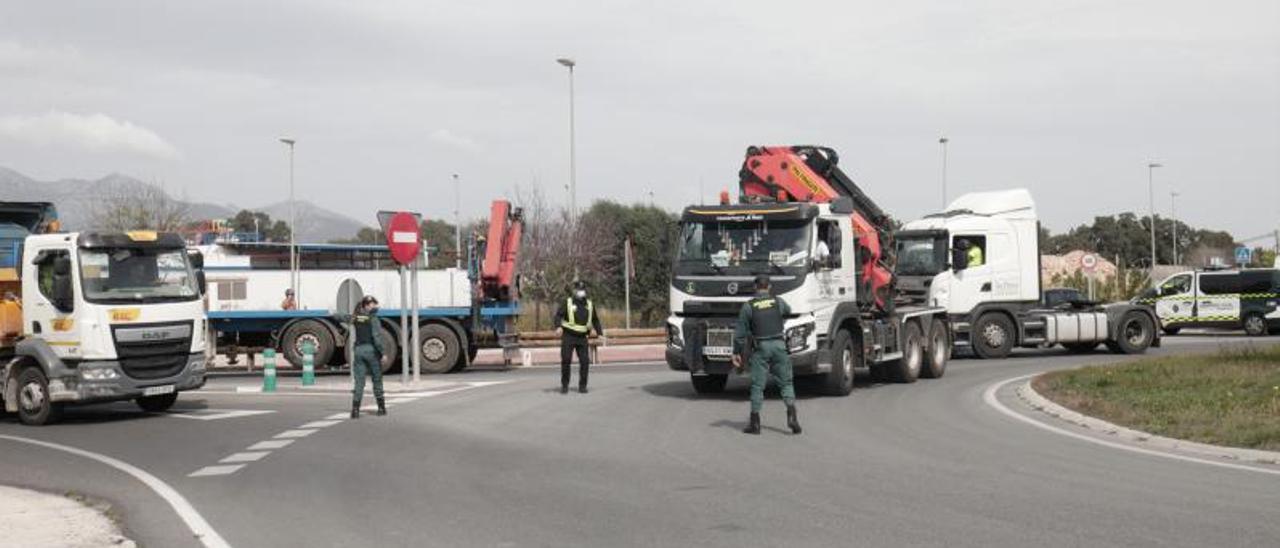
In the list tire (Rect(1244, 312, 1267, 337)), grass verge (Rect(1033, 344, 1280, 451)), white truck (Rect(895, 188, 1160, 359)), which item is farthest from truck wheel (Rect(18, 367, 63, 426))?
tire (Rect(1244, 312, 1267, 337))

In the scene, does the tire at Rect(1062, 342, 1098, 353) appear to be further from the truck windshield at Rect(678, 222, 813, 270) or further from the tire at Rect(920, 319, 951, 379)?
the truck windshield at Rect(678, 222, 813, 270)

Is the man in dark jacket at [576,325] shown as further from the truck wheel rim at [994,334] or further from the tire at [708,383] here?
the truck wheel rim at [994,334]

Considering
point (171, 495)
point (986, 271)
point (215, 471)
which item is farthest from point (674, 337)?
point (986, 271)

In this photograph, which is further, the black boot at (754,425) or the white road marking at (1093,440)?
the black boot at (754,425)

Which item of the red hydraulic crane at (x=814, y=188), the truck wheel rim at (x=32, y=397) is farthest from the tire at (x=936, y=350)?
the truck wheel rim at (x=32, y=397)

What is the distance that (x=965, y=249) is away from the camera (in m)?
24.3

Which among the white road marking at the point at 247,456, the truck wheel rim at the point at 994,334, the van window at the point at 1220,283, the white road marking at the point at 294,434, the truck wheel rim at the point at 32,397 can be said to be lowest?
the white road marking at the point at 247,456

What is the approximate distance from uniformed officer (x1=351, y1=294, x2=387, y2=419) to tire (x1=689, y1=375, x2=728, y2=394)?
15.0ft

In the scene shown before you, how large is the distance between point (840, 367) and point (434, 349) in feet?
35.7

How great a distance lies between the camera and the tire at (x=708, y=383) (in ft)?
Answer: 56.4

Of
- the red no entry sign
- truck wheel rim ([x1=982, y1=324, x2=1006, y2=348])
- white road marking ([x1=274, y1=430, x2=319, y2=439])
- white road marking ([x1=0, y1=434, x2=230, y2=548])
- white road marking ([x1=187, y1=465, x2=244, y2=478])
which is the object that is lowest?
white road marking ([x1=0, y1=434, x2=230, y2=548])

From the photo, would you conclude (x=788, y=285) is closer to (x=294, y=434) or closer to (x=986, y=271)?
(x=294, y=434)

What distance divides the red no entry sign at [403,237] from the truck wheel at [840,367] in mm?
7541

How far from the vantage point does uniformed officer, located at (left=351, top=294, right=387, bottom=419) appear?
15172 mm
